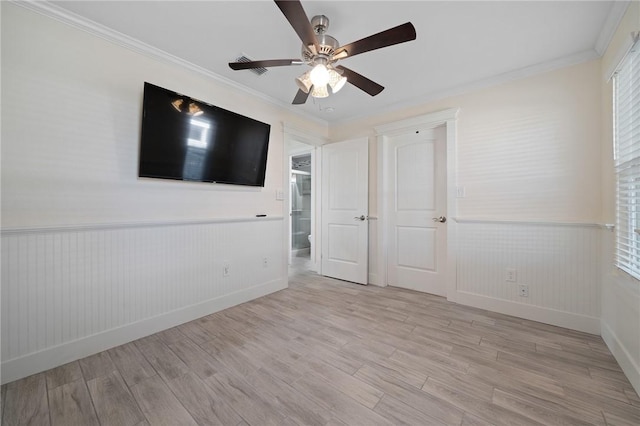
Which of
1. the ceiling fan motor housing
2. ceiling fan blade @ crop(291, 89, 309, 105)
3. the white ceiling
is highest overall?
the white ceiling

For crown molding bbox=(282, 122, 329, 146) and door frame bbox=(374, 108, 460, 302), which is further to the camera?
crown molding bbox=(282, 122, 329, 146)

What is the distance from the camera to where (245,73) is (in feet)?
7.91

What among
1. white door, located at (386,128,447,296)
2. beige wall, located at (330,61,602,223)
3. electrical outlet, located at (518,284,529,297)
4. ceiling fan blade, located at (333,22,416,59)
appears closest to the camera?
ceiling fan blade, located at (333,22,416,59)

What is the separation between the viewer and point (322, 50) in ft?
5.18

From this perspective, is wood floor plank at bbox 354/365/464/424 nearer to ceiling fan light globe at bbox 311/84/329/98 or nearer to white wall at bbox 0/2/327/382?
white wall at bbox 0/2/327/382

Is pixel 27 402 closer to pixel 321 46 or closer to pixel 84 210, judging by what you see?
pixel 84 210

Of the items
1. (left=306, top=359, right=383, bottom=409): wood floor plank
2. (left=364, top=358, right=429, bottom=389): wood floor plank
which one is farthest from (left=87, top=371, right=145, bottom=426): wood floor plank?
(left=364, top=358, right=429, bottom=389): wood floor plank

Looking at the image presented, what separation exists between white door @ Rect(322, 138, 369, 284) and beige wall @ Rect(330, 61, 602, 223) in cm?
119

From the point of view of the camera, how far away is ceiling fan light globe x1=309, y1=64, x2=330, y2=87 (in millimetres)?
1604

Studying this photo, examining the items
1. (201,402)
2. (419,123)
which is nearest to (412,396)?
(201,402)

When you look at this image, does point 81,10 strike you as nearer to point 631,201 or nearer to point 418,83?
point 418,83

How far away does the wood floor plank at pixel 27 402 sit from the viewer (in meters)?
1.22

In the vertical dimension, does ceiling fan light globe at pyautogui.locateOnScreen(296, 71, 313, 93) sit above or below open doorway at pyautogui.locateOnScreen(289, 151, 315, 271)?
above

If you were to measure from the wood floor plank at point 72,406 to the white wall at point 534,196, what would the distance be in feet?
10.0
